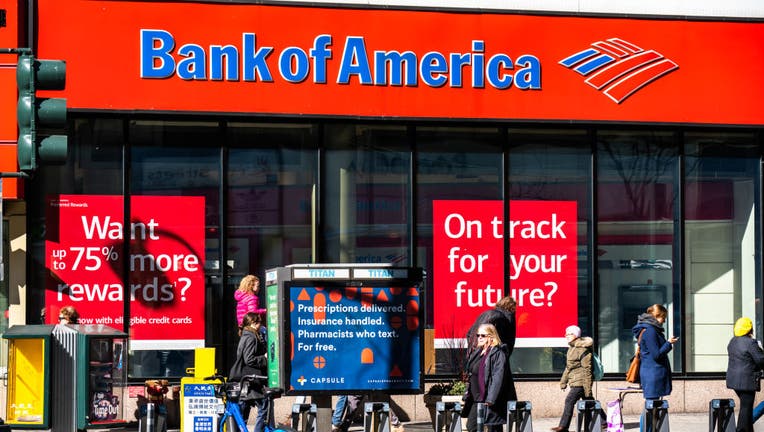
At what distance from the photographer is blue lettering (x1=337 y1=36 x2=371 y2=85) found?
18.9 metres

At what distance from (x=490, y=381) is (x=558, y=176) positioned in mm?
6945

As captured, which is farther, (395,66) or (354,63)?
(395,66)

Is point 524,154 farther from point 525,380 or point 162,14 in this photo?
point 162,14

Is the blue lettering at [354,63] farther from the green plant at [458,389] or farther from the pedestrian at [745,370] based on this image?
the pedestrian at [745,370]

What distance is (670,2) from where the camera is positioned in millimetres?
19875

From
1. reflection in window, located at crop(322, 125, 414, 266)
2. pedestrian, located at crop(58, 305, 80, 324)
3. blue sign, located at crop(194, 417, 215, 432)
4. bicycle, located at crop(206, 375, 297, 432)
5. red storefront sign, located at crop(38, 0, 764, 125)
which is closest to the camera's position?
bicycle, located at crop(206, 375, 297, 432)

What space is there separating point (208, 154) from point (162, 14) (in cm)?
199

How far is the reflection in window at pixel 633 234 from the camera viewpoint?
19.8 metres

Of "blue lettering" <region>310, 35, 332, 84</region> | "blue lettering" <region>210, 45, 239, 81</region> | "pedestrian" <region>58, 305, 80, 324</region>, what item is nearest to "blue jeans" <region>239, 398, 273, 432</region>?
"pedestrian" <region>58, 305, 80, 324</region>

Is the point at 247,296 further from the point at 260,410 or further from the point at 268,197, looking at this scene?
the point at 260,410

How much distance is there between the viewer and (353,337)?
1344 cm

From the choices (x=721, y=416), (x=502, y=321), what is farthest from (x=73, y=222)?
(x=721, y=416)

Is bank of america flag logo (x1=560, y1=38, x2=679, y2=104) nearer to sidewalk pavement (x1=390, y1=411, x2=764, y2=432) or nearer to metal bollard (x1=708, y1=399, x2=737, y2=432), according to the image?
sidewalk pavement (x1=390, y1=411, x2=764, y2=432)

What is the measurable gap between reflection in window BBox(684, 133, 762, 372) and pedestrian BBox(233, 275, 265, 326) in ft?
21.4
